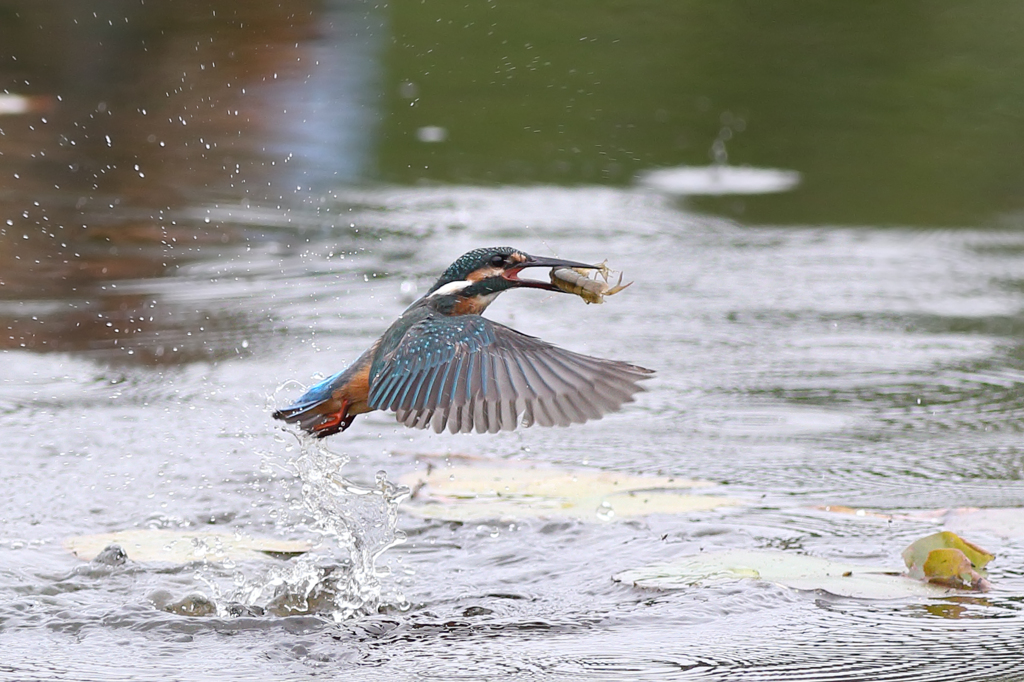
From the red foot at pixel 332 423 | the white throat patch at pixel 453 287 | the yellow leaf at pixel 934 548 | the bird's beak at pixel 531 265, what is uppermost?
the bird's beak at pixel 531 265

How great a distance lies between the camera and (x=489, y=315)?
238 inches

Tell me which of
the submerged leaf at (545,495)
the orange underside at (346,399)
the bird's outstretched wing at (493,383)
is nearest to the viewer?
the bird's outstretched wing at (493,383)

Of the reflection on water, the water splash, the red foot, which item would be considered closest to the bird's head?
the red foot

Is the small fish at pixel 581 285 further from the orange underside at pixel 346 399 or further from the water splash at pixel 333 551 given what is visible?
the water splash at pixel 333 551

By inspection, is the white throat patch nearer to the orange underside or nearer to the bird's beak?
the bird's beak

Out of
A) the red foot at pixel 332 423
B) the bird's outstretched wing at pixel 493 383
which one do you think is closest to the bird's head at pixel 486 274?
the bird's outstretched wing at pixel 493 383

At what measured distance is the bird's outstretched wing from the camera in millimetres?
3434

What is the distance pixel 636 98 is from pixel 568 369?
A: 20.1 feet

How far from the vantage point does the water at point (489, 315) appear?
344 cm

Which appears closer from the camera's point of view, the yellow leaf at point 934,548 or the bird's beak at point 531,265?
the yellow leaf at point 934,548

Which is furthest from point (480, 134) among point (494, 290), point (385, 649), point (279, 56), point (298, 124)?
point (385, 649)

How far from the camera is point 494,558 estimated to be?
386 centimetres

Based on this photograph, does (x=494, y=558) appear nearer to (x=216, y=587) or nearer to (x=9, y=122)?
(x=216, y=587)

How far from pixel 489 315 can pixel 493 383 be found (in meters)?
2.57
